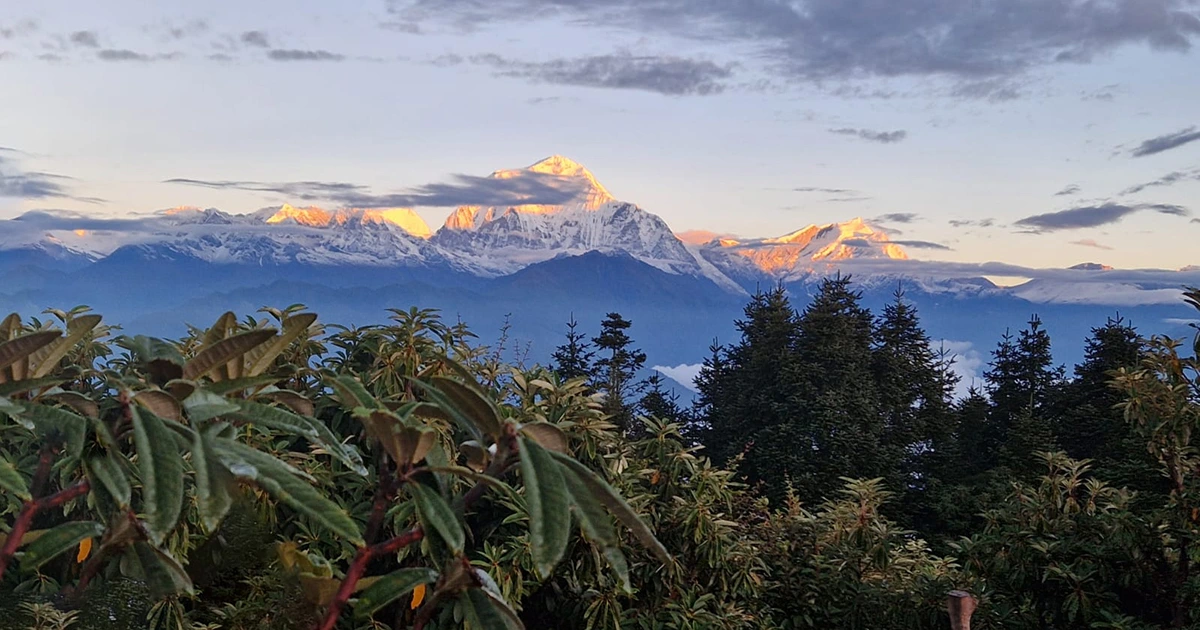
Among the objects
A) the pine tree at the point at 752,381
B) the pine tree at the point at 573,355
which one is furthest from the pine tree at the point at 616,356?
the pine tree at the point at 752,381

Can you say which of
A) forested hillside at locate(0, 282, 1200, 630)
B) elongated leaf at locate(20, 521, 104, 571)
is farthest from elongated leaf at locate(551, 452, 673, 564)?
elongated leaf at locate(20, 521, 104, 571)

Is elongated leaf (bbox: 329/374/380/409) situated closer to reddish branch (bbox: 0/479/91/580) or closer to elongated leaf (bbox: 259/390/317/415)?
elongated leaf (bbox: 259/390/317/415)

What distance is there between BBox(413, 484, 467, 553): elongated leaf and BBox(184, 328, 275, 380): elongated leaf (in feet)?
0.99

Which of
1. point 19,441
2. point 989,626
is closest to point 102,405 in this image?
point 19,441

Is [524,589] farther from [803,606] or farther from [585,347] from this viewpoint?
[585,347]

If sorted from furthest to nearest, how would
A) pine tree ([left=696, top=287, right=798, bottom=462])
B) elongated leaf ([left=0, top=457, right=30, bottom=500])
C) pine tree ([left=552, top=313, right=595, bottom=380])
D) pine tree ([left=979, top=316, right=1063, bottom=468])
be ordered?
pine tree ([left=552, top=313, right=595, bottom=380]) → pine tree ([left=979, top=316, right=1063, bottom=468]) → pine tree ([left=696, top=287, right=798, bottom=462]) → elongated leaf ([left=0, top=457, right=30, bottom=500])

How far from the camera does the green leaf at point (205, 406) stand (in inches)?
44.6

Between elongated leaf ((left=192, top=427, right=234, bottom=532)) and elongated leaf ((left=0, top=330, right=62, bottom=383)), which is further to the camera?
elongated leaf ((left=0, top=330, right=62, bottom=383))

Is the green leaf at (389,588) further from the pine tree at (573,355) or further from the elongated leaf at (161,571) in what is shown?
the pine tree at (573,355)

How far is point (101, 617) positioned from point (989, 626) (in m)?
5.48

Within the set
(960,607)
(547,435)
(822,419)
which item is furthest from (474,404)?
(822,419)

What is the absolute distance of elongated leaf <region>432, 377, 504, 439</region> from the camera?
3.91ft

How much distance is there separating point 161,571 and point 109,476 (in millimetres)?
140

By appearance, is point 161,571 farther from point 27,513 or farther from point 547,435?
point 547,435
